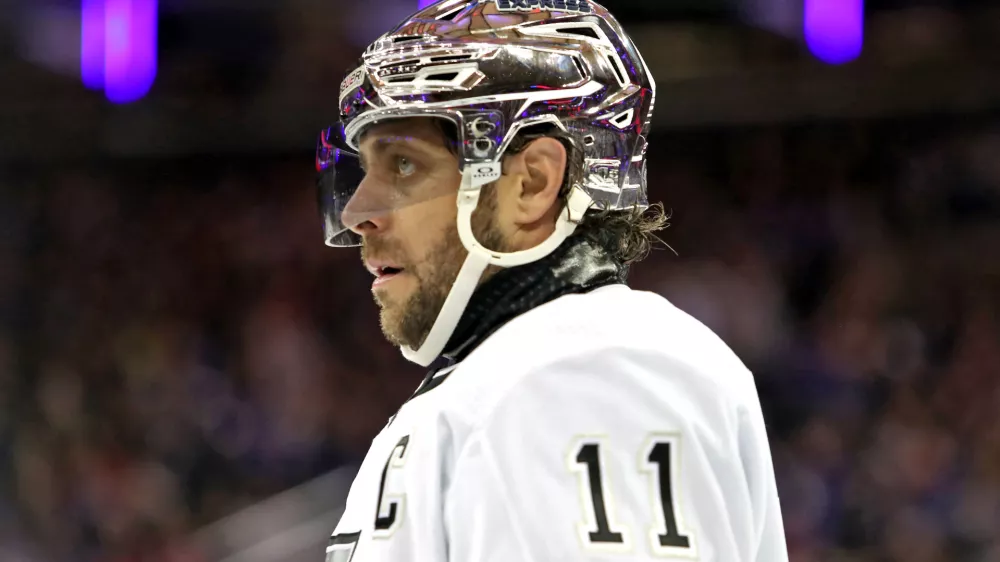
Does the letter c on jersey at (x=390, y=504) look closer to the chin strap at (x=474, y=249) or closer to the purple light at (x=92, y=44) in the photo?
the chin strap at (x=474, y=249)

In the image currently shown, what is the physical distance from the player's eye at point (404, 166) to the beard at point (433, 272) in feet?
0.29

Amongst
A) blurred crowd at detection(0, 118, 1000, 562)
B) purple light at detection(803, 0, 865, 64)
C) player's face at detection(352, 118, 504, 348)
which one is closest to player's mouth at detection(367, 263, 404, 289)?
player's face at detection(352, 118, 504, 348)

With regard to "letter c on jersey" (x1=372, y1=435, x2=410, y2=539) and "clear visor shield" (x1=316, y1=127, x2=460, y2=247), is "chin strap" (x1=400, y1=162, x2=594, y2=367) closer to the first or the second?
"clear visor shield" (x1=316, y1=127, x2=460, y2=247)

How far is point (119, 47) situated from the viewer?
16.2ft

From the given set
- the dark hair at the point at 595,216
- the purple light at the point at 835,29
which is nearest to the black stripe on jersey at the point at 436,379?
the dark hair at the point at 595,216

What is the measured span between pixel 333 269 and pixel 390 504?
13.0 feet

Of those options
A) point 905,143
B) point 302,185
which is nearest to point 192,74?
point 302,185

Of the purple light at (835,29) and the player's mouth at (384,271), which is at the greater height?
the purple light at (835,29)

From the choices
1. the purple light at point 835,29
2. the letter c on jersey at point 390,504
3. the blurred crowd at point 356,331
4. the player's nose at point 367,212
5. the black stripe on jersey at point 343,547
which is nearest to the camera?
the letter c on jersey at point 390,504

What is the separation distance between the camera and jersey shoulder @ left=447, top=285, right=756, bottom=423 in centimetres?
108

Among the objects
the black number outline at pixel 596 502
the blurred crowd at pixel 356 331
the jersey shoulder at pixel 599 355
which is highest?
the jersey shoulder at pixel 599 355

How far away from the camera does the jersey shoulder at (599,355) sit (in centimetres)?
108

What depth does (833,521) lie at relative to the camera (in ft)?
13.0

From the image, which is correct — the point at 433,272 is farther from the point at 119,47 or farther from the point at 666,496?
the point at 119,47
